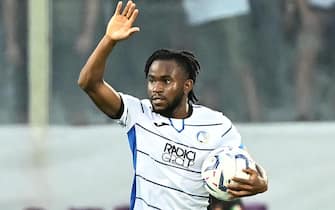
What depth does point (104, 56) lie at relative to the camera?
608cm

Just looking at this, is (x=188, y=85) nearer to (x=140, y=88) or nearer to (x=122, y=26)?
(x=122, y=26)

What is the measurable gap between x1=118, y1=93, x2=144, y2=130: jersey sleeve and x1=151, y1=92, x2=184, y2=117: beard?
10 cm

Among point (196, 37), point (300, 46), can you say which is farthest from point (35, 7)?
point (300, 46)

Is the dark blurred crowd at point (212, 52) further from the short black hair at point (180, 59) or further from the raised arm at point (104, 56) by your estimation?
the raised arm at point (104, 56)

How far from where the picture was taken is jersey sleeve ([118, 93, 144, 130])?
6.25m

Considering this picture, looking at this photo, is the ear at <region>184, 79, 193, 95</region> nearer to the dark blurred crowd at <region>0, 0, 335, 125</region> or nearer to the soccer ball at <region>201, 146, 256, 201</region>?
the soccer ball at <region>201, 146, 256, 201</region>

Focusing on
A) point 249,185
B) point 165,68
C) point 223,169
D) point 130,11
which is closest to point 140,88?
point 165,68

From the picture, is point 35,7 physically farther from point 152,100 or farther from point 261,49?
point 152,100

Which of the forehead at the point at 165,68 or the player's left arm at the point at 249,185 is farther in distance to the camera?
the forehead at the point at 165,68

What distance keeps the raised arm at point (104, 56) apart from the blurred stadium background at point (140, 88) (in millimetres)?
2913

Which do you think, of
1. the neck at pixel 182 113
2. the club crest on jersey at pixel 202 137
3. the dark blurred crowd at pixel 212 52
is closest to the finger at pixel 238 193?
the club crest on jersey at pixel 202 137

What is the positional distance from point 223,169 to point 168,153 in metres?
0.32

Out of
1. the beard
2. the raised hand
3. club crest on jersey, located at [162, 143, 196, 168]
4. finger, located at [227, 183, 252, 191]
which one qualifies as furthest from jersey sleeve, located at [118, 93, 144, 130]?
finger, located at [227, 183, 252, 191]

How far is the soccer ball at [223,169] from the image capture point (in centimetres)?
600
